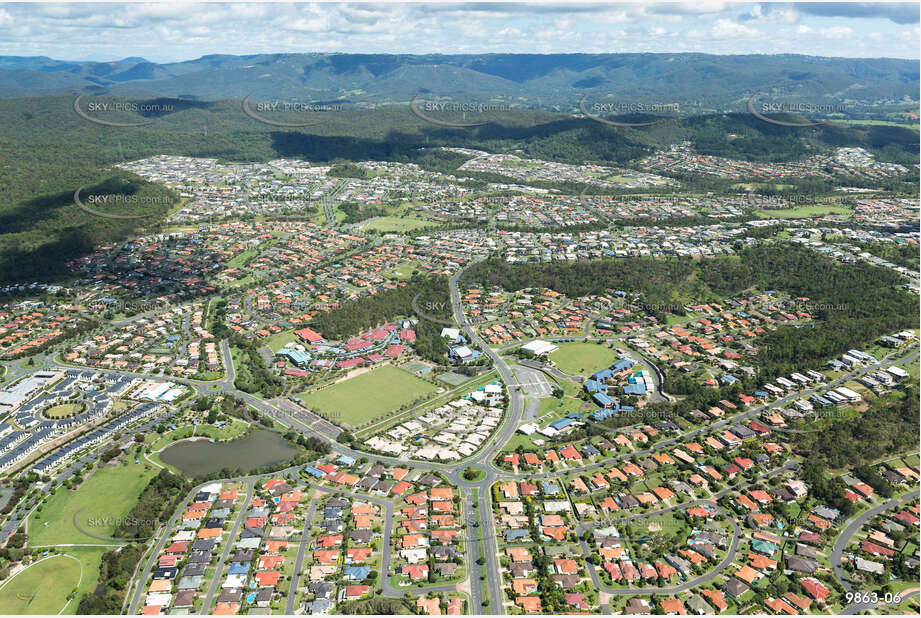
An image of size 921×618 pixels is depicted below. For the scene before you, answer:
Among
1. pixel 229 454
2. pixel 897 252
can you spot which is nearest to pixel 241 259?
pixel 229 454

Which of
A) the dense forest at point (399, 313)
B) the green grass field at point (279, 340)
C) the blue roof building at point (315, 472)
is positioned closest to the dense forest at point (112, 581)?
the blue roof building at point (315, 472)

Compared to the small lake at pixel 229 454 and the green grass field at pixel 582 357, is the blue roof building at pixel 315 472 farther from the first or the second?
the green grass field at pixel 582 357

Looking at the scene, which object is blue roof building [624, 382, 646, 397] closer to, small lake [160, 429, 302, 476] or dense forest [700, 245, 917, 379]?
dense forest [700, 245, 917, 379]

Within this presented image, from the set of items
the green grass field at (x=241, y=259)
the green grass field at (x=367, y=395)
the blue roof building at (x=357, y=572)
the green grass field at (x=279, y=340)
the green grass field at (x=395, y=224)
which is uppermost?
the blue roof building at (x=357, y=572)

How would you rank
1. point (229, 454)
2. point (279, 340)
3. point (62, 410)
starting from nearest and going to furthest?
point (229, 454) → point (62, 410) → point (279, 340)

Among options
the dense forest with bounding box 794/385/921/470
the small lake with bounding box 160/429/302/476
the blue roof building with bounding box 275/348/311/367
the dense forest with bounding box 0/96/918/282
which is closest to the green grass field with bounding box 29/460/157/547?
the small lake with bounding box 160/429/302/476

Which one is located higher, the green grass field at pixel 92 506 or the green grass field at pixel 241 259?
the green grass field at pixel 92 506

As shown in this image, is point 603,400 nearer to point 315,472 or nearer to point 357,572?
point 315,472
